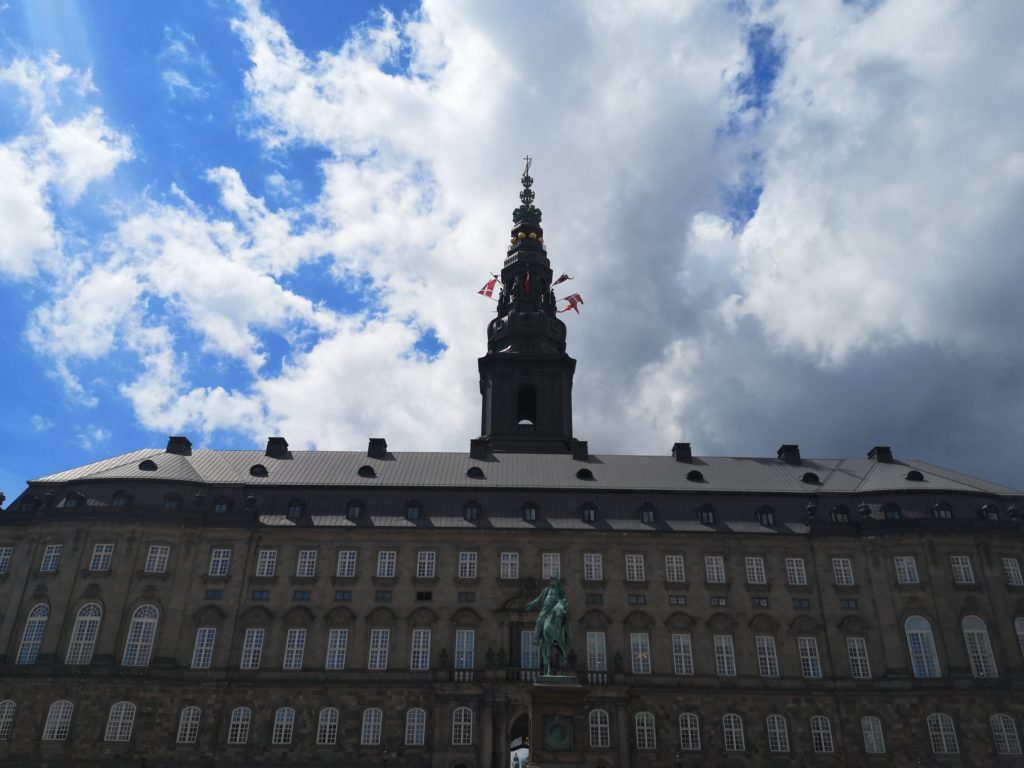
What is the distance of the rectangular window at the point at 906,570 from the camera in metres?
59.3

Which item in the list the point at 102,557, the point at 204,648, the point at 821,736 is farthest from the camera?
the point at 102,557

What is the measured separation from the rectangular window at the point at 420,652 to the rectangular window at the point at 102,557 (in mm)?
22717

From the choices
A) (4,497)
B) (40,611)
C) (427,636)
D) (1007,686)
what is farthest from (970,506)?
(4,497)

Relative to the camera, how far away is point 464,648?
5744 cm

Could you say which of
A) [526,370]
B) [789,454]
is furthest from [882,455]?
[526,370]

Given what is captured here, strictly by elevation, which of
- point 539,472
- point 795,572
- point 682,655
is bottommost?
point 682,655

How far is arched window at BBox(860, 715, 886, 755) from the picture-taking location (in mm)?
54438

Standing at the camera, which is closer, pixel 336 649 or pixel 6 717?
pixel 6 717

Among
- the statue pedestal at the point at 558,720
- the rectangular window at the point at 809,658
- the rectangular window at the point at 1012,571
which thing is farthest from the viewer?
the rectangular window at the point at 1012,571

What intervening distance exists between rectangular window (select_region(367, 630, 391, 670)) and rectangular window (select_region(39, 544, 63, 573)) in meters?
23.5

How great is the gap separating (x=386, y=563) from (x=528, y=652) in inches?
485

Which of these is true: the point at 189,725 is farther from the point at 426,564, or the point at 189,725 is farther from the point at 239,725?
the point at 426,564

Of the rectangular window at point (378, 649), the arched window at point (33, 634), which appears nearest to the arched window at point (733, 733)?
the rectangular window at point (378, 649)

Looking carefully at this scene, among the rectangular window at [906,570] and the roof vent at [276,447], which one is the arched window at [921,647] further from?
the roof vent at [276,447]
